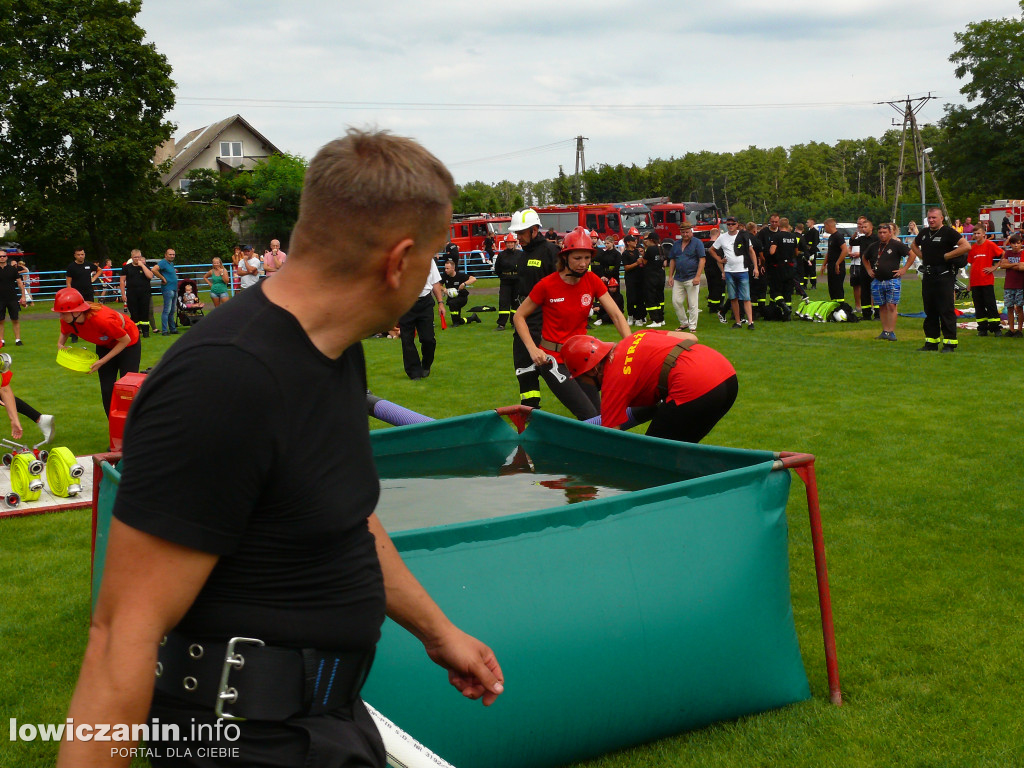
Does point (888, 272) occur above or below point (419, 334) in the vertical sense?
above

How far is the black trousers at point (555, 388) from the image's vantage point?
8.55 metres

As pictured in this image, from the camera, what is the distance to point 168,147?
85.8m

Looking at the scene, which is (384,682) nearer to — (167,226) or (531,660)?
(531,660)

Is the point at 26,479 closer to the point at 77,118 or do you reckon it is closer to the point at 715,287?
the point at 715,287

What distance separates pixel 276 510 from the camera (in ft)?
5.28

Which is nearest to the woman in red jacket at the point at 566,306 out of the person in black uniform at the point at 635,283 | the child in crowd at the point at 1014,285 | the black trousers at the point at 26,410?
the black trousers at the point at 26,410

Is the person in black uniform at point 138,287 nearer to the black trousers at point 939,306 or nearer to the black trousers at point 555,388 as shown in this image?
the black trousers at point 555,388

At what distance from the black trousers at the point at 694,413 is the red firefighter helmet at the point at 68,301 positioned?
522 centimetres

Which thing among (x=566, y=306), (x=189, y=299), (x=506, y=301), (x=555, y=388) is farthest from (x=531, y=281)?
(x=189, y=299)

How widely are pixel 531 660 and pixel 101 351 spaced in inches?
295

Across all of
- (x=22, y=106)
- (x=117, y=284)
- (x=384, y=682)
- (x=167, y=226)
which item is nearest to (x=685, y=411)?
(x=384, y=682)

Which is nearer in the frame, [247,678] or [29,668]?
[247,678]

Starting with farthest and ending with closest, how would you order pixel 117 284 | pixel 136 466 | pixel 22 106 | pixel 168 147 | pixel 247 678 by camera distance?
pixel 168 147
pixel 22 106
pixel 117 284
pixel 247 678
pixel 136 466

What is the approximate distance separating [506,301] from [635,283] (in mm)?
2671
